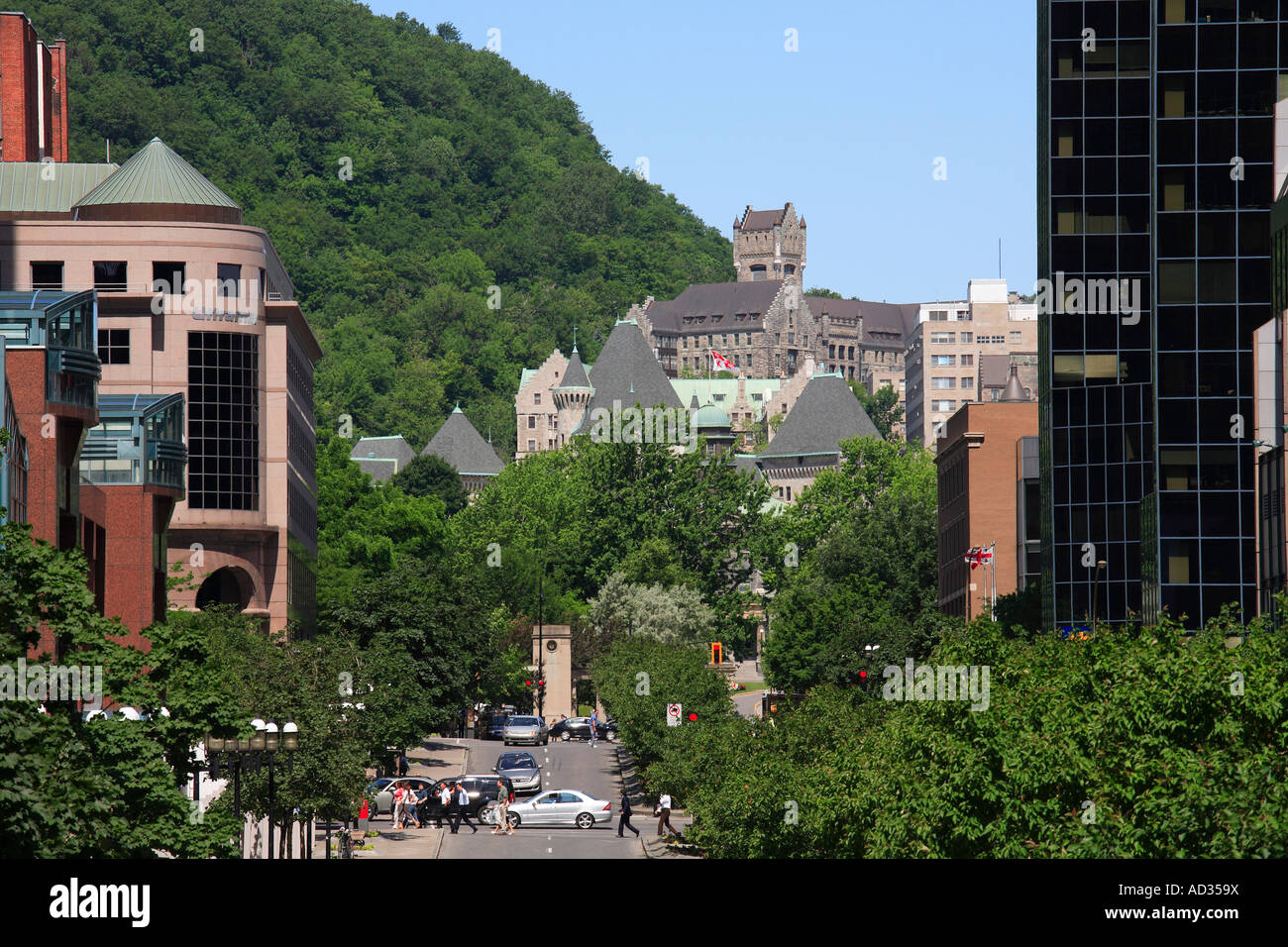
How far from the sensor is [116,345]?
82.2 m

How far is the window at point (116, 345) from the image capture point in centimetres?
8212

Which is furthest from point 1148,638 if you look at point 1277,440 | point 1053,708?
point 1277,440

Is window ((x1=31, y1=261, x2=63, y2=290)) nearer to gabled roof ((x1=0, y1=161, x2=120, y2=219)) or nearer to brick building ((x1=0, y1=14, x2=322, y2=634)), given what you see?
brick building ((x1=0, y1=14, x2=322, y2=634))

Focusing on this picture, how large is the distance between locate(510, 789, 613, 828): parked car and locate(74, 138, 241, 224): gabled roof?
106 feet

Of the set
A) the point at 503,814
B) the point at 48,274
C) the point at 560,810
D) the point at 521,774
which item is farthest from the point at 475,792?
the point at 48,274

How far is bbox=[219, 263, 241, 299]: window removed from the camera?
275 ft

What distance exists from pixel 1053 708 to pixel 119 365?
58.9 metres

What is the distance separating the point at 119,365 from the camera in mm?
81938

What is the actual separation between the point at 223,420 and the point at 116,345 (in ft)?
18.3

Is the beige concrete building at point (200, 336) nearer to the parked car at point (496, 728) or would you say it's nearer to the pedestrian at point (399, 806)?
the parked car at point (496, 728)

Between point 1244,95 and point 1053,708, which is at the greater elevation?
point 1244,95

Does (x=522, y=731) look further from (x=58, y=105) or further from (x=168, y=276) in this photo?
(x=58, y=105)

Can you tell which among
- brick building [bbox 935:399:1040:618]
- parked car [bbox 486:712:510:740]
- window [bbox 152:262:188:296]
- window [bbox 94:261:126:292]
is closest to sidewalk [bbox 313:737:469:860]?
parked car [bbox 486:712:510:740]

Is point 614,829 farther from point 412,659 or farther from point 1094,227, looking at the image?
point 1094,227
